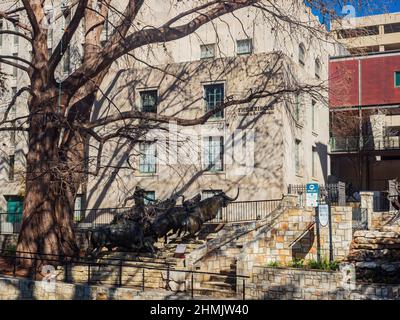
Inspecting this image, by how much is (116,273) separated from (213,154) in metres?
11.3

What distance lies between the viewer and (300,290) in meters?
17.1

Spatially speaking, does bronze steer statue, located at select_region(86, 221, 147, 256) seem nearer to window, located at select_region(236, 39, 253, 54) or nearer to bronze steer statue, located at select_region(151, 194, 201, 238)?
bronze steer statue, located at select_region(151, 194, 201, 238)

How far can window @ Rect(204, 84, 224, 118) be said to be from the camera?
3041cm

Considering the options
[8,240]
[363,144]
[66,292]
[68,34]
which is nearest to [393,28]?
[363,144]

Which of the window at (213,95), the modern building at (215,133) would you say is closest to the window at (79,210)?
the modern building at (215,133)

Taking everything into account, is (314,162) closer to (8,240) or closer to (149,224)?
(149,224)

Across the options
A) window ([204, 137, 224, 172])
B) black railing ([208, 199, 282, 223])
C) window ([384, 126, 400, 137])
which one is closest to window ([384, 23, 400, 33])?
window ([384, 126, 400, 137])

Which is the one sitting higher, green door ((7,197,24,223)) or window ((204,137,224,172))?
window ((204,137,224,172))

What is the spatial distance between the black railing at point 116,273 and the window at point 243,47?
19.4 metres

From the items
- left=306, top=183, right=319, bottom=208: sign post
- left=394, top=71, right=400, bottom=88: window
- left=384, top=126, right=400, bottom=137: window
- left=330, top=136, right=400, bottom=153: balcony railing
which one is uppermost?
left=394, top=71, right=400, bottom=88: window

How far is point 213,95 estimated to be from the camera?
30.6 metres

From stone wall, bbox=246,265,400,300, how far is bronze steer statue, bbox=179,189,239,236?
561 centimetres

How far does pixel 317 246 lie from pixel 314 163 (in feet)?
52.7

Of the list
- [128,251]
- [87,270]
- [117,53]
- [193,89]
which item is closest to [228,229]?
[128,251]
